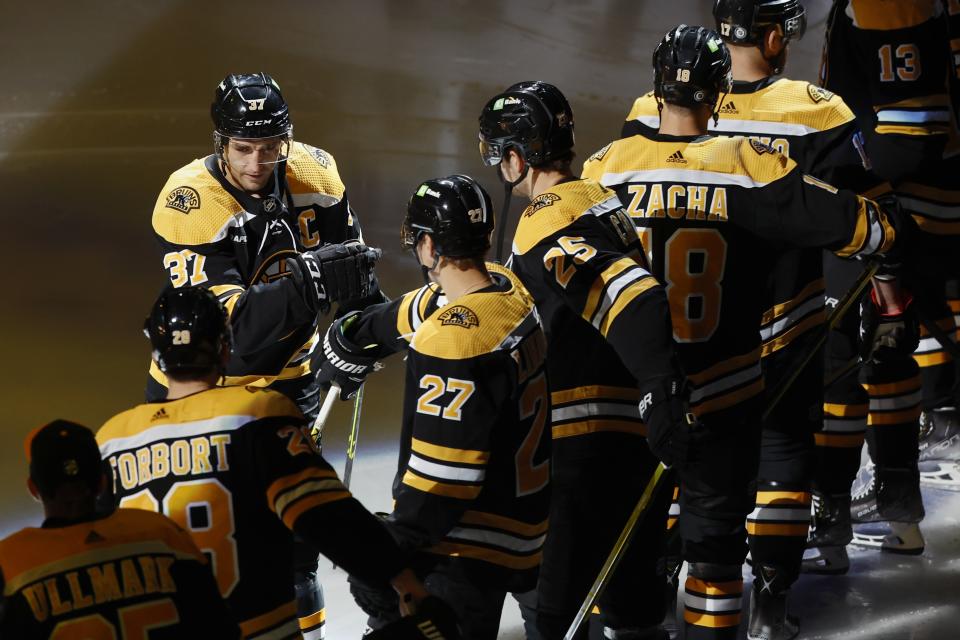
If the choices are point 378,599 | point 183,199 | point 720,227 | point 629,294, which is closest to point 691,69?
point 720,227

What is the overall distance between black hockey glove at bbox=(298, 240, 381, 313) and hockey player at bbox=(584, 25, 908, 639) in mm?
649

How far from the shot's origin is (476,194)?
9.19 ft

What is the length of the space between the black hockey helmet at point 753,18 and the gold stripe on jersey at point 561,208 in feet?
2.91

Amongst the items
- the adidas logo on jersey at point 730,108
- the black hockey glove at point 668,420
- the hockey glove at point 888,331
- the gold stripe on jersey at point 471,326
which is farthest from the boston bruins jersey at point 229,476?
the hockey glove at point 888,331

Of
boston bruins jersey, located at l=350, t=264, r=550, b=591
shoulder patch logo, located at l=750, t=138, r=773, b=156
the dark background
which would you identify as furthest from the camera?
the dark background

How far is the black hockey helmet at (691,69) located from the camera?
3.21 m

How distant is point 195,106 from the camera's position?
367 inches

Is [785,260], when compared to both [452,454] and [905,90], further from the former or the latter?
[452,454]

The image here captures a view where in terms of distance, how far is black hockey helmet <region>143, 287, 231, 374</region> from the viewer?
240 centimetres

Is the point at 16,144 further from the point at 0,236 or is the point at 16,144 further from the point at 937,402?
the point at 937,402

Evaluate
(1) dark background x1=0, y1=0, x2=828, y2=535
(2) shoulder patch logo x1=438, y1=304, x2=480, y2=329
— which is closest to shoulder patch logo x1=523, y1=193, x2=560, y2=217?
(2) shoulder patch logo x1=438, y1=304, x2=480, y2=329

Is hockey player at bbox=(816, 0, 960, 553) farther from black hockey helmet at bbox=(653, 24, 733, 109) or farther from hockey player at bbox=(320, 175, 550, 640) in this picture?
hockey player at bbox=(320, 175, 550, 640)

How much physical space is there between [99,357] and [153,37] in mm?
4830

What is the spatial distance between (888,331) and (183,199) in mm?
2289
